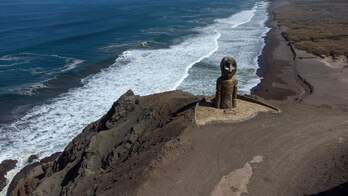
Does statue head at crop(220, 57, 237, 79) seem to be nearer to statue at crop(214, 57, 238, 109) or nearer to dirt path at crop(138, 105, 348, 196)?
statue at crop(214, 57, 238, 109)

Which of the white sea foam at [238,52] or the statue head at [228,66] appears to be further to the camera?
the white sea foam at [238,52]

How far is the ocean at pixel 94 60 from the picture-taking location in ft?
111

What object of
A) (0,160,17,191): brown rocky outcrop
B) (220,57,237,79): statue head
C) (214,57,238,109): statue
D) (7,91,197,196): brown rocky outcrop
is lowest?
(0,160,17,191): brown rocky outcrop

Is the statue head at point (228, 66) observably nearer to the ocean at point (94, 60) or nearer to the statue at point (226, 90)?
the statue at point (226, 90)

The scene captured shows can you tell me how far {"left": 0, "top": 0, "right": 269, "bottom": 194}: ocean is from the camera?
33.9 metres

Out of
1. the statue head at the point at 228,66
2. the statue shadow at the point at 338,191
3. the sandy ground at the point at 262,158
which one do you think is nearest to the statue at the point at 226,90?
the statue head at the point at 228,66

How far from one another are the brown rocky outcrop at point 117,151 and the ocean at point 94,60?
504 centimetres

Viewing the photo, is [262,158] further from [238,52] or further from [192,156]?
[238,52]

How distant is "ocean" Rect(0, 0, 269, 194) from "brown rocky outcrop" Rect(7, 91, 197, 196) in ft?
16.5

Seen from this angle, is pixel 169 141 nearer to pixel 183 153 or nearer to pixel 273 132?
pixel 183 153

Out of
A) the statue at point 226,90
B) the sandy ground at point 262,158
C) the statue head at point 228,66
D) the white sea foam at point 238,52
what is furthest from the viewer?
the white sea foam at point 238,52

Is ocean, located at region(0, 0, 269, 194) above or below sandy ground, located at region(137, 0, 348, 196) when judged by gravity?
below

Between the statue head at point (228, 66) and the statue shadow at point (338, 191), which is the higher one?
the statue head at point (228, 66)

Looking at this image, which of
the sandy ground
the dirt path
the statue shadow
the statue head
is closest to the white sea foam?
the statue head
